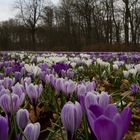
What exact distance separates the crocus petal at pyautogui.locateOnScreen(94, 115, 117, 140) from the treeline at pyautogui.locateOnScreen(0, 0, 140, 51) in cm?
4481

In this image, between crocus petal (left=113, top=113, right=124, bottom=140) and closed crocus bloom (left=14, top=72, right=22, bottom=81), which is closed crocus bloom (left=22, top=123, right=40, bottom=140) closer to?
crocus petal (left=113, top=113, right=124, bottom=140)

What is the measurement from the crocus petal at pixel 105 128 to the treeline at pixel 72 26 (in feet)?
147

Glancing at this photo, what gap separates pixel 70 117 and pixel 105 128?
0.25 meters

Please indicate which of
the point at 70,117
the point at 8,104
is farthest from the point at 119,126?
the point at 8,104

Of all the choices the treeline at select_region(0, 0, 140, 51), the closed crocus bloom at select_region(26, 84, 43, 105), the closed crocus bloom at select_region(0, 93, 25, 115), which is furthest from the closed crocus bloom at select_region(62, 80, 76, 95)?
the treeline at select_region(0, 0, 140, 51)

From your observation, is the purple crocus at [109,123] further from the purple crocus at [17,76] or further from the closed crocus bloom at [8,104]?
the purple crocus at [17,76]

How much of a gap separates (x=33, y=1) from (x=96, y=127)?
54.4 metres

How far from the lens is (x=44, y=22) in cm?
6241

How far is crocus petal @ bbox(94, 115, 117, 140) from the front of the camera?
0.98 m

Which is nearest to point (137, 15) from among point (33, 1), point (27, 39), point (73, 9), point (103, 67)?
point (73, 9)

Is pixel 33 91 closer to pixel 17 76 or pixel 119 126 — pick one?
pixel 119 126

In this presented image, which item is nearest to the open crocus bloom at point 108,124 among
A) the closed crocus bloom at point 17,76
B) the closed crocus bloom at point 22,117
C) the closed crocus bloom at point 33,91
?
the closed crocus bloom at point 22,117

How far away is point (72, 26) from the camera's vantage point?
60.8 metres

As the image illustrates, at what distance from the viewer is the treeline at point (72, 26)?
51.0m
